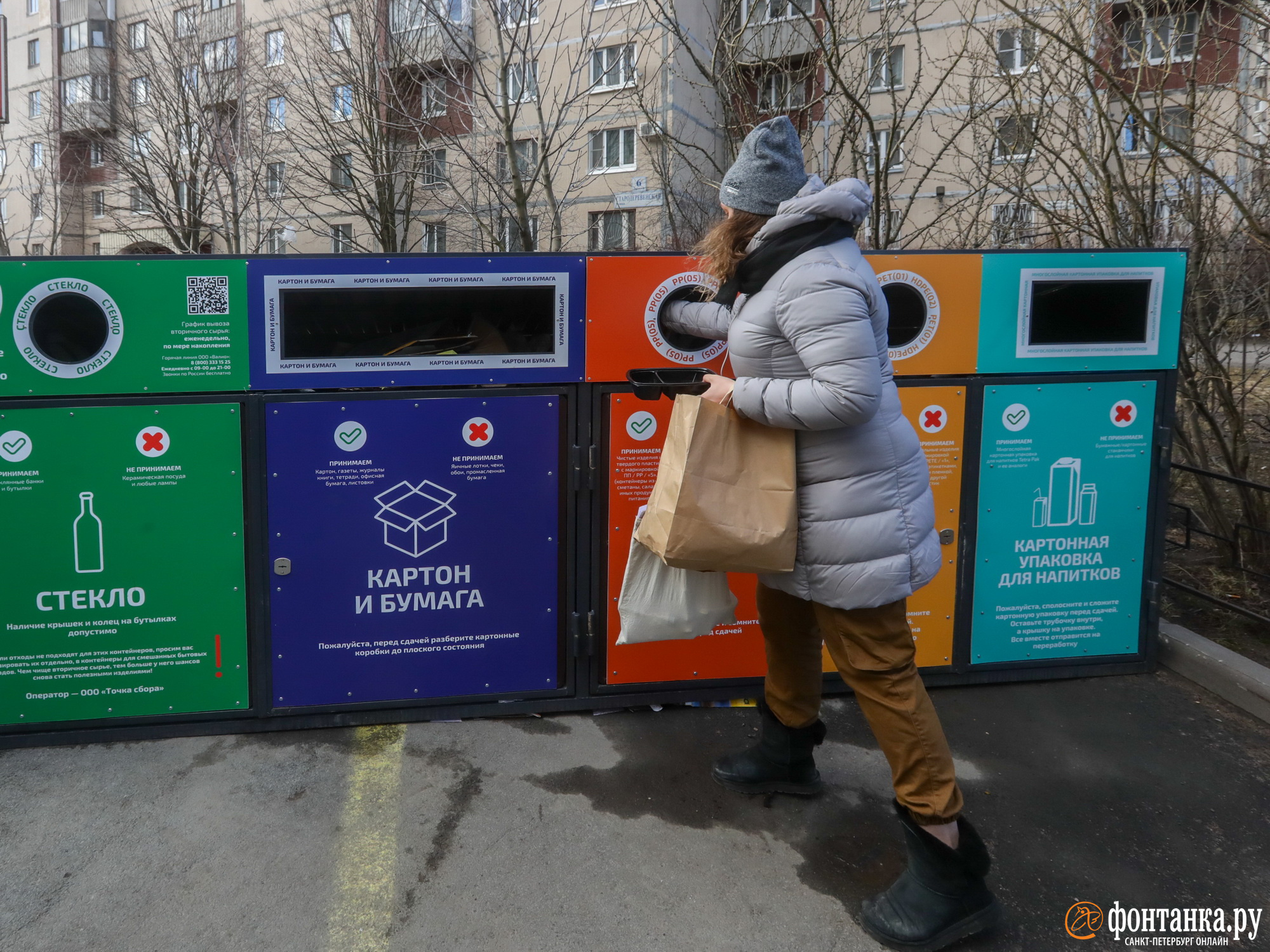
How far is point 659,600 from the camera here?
2.49m

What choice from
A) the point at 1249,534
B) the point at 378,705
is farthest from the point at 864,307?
the point at 1249,534

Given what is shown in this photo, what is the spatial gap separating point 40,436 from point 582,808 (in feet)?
6.73

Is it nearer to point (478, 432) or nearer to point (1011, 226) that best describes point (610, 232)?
point (1011, 226)

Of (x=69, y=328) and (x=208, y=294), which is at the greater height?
(x=208, y=294)

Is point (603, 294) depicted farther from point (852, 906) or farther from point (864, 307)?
point (852, 906)

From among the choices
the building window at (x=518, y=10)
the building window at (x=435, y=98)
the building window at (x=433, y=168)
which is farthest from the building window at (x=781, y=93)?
the building window at (x=433, y=168)

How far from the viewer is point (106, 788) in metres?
2.75

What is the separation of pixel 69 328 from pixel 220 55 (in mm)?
12029

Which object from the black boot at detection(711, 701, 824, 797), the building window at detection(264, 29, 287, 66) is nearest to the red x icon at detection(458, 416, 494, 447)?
the black boot at detection(711, 701, 824, 797)

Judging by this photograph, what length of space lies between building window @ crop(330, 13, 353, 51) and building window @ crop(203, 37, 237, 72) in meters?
2.17

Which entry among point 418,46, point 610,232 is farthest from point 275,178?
point 610,232

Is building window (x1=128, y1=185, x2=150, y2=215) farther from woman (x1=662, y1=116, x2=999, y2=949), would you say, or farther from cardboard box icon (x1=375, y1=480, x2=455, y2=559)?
woman (x1=662, y1=116, x2=999, y2=949)

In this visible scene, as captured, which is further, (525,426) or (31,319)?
(525,426)

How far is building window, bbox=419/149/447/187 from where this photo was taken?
9.59 meters
